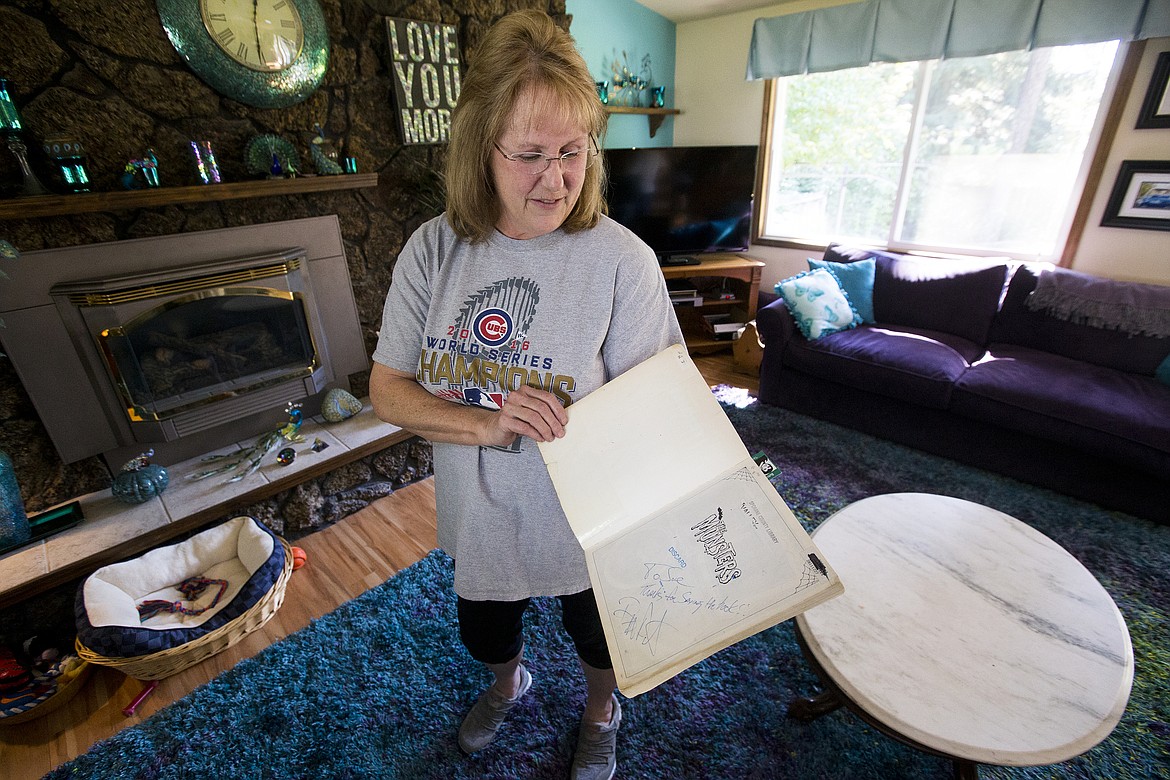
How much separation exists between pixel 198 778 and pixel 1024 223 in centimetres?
405

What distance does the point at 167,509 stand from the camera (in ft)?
5.58

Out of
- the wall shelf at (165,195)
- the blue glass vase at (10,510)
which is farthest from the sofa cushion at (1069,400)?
the blue glass vase at (10,510)

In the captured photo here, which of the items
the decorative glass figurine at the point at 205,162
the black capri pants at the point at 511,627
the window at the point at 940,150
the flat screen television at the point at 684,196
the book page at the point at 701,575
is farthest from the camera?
the flat screen television at the point at 684,196

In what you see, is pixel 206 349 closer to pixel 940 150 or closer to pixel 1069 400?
pixel 1069 400

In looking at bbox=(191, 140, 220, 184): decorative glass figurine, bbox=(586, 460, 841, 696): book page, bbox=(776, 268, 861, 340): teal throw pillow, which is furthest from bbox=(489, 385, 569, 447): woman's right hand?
bbox=(776, 268, 861, 340): teal throw pillow

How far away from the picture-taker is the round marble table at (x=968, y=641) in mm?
855

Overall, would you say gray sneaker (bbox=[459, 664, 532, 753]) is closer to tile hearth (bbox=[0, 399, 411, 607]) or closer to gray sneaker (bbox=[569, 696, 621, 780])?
gray sneaker (bbox=[569, 696, 621, 780])

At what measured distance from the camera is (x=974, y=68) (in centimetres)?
280

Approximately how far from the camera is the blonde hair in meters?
0.69

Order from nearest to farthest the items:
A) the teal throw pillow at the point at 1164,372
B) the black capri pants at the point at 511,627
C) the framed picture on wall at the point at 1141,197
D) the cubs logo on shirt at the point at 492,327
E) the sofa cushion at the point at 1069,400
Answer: the cubs logo on shirt at the point at 492,327 → the black capri pants at the point at 511,627 → the sofa cushion at the point at 1069,400 → the teal throw pillow at the point at 1164,372 → the framed picture on wall at the point at 1141,197

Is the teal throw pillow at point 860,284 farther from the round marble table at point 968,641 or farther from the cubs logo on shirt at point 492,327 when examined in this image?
the cubs logo on shirt at point 492,327

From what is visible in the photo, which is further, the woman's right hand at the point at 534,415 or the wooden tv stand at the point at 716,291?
the wooden tv stand at the point at 716,291

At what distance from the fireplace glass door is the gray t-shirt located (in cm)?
137

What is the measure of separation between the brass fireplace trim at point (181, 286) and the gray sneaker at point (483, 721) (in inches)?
62.2
